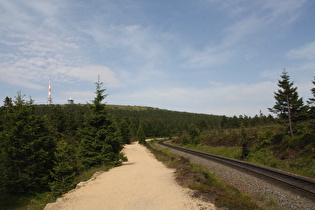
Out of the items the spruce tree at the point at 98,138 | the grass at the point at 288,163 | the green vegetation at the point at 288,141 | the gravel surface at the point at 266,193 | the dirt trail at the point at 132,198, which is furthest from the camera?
the spruce tree at the point at 98,138

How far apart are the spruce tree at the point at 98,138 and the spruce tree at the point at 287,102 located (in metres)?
24.4

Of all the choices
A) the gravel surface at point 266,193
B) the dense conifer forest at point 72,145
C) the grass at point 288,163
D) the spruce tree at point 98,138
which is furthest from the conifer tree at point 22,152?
the grass at point 288,163

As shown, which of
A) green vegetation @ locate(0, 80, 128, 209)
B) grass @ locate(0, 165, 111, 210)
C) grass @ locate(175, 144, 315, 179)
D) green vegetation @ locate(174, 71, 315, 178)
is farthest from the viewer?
green vegetation @ locate(174, 71, 315, 178)

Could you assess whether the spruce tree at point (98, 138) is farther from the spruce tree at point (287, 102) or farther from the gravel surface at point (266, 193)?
the spruce tree at point (287, 102)

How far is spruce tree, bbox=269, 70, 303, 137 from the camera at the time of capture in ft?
96.6

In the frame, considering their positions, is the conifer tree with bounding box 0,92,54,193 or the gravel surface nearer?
the gravel surface

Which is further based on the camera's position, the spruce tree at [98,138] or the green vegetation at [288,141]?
the spruce tree at [98,138]

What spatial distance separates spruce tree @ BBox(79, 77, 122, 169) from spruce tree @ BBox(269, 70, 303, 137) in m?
24.4

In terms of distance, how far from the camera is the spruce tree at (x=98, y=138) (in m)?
20.9

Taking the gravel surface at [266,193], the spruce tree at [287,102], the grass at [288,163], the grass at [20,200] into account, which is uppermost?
the spruce tree at [287,102]

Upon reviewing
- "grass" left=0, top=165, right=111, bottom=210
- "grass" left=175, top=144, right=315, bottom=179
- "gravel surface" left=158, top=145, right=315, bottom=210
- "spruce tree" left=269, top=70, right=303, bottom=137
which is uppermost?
"spruce tree" left=269, top=70, right=303, bottom=137

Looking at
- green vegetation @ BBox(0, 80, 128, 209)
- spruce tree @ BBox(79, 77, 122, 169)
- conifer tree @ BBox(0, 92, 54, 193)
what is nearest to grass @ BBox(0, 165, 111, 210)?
A: green vegetation @ BBox(0, 80, 128, 209)

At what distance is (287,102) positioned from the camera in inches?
1139

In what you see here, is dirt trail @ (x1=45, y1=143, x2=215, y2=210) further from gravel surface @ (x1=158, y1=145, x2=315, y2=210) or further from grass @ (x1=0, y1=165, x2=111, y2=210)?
gravel surface @ (x1=158, y1=145, x2=315, y2=210)
